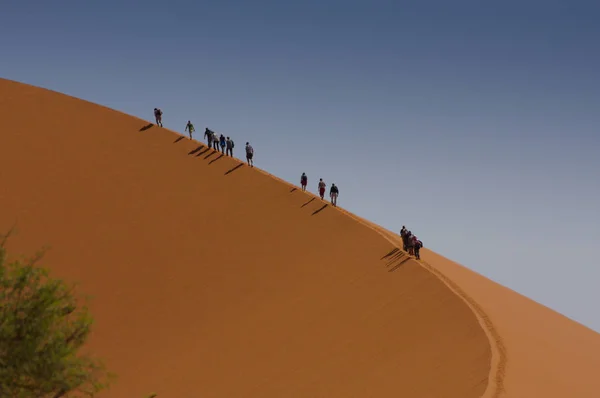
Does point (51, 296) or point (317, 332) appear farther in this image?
point (317, 332)

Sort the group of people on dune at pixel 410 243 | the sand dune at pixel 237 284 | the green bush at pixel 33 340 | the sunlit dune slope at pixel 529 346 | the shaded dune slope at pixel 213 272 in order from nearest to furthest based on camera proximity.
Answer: the green bush at pixel 33 340 → the sunlit dune slope at pixel 529 346 → the sand dune at pixel 237 284 → the shaded dune slope at pixel 213 272 → the group of people on dune at pixel 410 243

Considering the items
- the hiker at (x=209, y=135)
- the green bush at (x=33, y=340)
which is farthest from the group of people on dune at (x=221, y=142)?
the green bush at (x=33, y=340)

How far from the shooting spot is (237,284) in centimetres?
1684

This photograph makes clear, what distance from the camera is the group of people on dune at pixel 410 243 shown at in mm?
16422

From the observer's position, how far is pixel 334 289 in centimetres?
1543

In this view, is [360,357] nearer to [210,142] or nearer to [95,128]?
[210,142]

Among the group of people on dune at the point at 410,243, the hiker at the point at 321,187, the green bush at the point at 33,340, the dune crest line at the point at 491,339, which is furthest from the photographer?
the hiker at the point at 321,187

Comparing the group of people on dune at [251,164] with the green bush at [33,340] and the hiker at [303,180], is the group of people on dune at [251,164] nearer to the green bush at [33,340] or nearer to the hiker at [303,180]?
the hiker at [303,180]

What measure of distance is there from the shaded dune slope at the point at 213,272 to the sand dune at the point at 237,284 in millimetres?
54

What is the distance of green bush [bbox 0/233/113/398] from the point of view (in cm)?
823

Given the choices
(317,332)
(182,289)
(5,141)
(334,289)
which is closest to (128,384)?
(182,289)

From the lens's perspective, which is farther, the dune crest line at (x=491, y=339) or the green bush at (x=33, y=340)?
the dune crest line at (x=491, y=339)

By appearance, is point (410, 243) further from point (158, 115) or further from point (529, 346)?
point (158, 115)

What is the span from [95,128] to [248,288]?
1167cm
